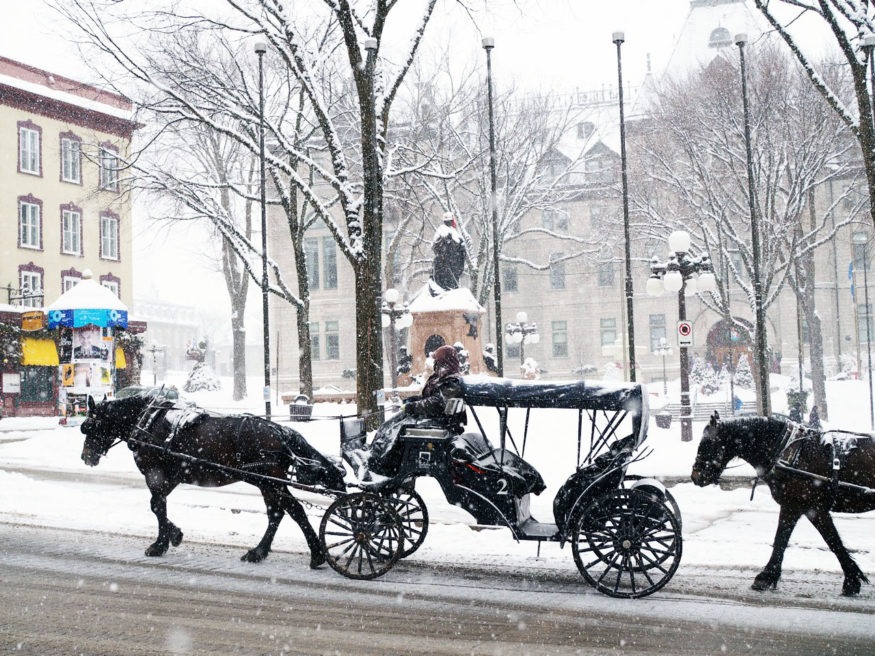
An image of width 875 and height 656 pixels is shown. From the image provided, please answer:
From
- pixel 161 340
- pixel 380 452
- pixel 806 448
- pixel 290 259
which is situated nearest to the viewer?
pixel 806 448

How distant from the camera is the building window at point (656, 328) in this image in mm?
61625

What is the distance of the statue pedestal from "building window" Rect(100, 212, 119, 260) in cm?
2363

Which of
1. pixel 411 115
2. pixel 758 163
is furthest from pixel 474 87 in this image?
pixel 758 163

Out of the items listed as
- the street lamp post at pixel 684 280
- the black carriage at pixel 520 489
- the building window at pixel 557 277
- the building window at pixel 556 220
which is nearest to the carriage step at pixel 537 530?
the black carriage at pixel 520 489

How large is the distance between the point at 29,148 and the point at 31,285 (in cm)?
617

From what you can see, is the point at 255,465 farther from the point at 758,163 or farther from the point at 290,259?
the point at 290,259

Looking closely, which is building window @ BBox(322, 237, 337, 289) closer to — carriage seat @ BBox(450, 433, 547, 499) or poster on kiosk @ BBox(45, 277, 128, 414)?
poster on kiosk @ BBox(45, 277, 128, 414)

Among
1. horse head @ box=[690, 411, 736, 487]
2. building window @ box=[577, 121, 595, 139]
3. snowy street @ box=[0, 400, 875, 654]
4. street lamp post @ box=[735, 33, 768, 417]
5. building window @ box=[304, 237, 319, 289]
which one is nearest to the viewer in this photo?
snowy street @ box=[0, 400, 875, 654]

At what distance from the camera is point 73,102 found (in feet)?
139

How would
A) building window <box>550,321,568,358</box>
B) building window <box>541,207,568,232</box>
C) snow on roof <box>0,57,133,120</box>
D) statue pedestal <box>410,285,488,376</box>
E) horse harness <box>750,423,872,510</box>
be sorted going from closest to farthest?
horse harness <box>750,423,872,510</box> → statue pedestal <box>410,285,488,376</box> → snow on roof <box>0,57,133,120</box> → building window <box>541,207,568,232</box> → building window <box>550,321,568,358</box>

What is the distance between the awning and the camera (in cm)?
3869

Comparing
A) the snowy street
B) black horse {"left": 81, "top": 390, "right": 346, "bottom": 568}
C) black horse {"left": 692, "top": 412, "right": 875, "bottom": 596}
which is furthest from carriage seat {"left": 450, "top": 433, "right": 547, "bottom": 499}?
black horse {"left": 692, "top": 412, "right": 875, "bottom": 596}

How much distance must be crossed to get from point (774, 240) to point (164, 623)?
918 inches

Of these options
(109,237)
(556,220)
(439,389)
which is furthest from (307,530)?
(556,220)
